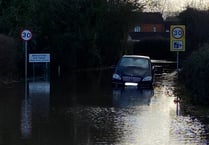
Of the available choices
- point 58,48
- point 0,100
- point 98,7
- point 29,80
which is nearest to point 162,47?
point 98,7

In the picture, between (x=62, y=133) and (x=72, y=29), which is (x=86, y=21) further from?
(x=62, y=133)

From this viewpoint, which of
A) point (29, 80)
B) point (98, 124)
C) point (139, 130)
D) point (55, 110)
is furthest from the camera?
point (29, 80)

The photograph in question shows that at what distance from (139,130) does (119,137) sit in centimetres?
104

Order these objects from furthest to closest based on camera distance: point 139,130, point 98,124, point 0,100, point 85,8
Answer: point 85,8 → point 0,100 → point 98,124 → point 139,130

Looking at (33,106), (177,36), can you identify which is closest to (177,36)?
(177,36)

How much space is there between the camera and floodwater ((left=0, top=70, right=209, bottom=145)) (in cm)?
1096

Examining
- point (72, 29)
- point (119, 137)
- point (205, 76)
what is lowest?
point (119, 137)

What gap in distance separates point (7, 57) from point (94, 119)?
11127 millimetres

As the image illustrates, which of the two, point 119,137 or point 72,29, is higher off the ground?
point 72,29

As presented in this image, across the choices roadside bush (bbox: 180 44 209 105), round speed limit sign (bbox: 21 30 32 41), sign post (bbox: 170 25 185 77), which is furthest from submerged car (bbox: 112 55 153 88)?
roadside bush (bbox: 180 44 209 105)

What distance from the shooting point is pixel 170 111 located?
51.3ft

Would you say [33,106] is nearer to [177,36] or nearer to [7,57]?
[7,57]

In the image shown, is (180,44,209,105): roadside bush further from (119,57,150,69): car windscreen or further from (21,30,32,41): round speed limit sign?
(21,30,32,41): round speed limit sign

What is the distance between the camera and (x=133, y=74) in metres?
24.2
